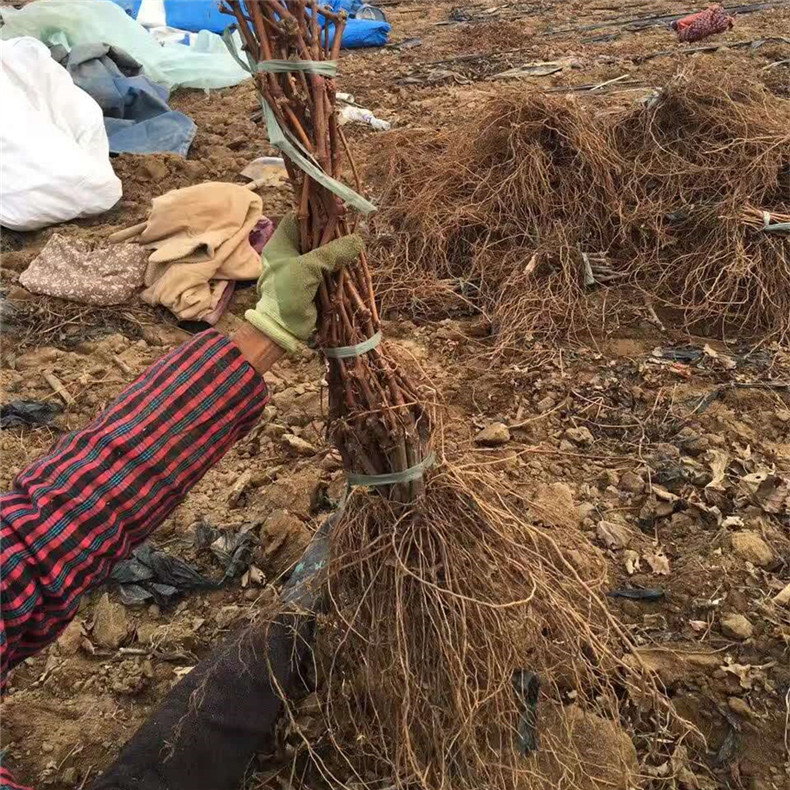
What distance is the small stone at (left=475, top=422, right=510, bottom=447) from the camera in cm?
→ 241

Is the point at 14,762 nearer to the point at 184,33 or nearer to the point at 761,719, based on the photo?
the point at 761,719

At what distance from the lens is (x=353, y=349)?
125 cm

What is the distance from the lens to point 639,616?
185 centimetres

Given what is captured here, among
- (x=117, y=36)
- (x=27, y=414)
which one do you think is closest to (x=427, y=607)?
(x=27, y=414)

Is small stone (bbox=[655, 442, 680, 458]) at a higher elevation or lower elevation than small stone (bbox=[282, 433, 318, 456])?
lower

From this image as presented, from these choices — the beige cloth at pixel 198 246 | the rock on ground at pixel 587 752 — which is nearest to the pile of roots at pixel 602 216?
the beige cloth at pixel 198 246

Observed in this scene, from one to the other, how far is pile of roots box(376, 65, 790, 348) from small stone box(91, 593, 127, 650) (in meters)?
1.75

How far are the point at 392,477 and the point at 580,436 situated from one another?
4.18ft

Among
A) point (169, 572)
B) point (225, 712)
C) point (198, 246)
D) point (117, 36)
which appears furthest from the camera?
point (117, 36)

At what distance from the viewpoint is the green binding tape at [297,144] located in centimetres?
108

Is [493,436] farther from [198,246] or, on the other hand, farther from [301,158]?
[198,246]

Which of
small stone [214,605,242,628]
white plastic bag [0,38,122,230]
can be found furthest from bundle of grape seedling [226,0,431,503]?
white plastic bag [0,38,122,230]

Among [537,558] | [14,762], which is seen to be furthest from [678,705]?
[14,762]

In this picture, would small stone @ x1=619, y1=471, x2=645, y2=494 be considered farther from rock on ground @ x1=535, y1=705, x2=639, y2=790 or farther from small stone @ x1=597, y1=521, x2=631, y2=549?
rock on ground @ x1=535, y1=705, x2=639, y2=790
